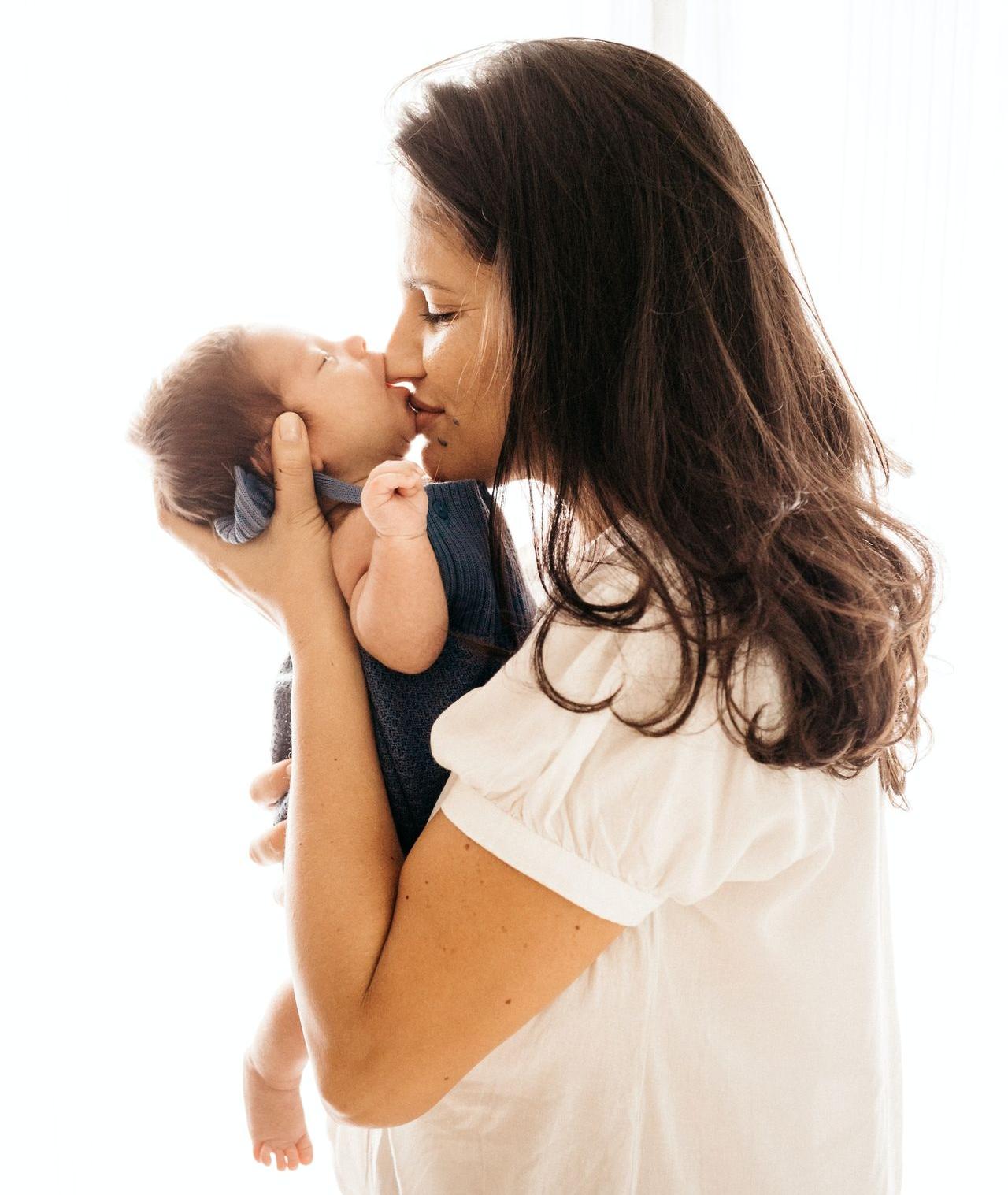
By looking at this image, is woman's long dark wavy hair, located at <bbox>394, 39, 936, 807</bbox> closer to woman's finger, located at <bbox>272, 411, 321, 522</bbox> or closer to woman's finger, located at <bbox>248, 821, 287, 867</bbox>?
woman's finger, located at <bbox>272, 411, 321, 522</bbox>

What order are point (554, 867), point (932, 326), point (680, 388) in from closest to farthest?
1. point (554, 867)
2. point (680, 388)
3. point (932, 326)

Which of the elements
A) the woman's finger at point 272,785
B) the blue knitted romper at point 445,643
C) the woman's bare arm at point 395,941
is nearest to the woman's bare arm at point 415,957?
the woman's bare arm at point 395,941

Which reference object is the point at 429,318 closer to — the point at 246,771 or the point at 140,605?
the point at 140,605

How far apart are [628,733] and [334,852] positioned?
270mm

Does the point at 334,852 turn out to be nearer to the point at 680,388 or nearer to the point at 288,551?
the point at 288,551

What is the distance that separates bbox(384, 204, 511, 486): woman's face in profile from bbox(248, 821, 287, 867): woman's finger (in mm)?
407

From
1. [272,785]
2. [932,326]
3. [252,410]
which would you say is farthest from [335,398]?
[932,326]

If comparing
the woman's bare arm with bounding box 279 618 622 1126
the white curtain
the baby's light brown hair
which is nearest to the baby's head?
the baby's light brown hair

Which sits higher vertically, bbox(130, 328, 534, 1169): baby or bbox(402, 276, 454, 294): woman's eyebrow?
bbox(402, 276, 454, 294): woman's eyebrow

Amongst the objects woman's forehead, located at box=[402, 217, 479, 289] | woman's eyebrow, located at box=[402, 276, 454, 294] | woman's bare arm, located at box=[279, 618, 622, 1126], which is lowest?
woman's bare arm, located at box=[279, 618, 622, 1126]

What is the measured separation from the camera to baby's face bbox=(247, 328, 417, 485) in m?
1.12

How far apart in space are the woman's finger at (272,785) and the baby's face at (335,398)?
33cm

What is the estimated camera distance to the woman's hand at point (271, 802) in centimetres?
104

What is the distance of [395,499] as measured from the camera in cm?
96
